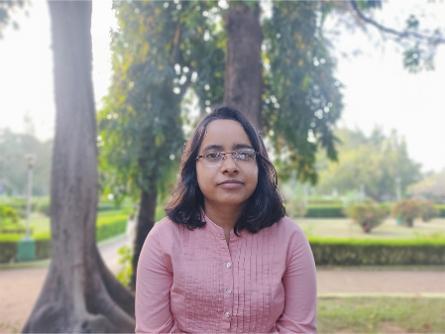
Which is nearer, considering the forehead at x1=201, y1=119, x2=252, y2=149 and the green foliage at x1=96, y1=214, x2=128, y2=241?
the forehead at x1=201, y1=119, x2=252, y2=149

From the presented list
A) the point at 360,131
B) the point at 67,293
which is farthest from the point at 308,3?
the point at 360,131

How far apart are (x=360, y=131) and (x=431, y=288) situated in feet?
151

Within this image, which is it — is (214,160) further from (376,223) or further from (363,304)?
(376,223)

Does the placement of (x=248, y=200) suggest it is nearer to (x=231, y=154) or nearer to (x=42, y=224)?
(x=231, y=154)

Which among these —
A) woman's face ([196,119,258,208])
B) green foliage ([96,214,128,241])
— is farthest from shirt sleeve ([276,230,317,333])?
green foliage ([96,214,128,241])

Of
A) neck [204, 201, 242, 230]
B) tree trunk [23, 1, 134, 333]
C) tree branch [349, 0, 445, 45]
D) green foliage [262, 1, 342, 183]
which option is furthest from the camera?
green foliage [262, 1, 342, 183]

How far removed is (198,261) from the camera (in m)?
1.29

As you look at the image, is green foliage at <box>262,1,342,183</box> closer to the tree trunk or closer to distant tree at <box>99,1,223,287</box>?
distant tree at <box>99,1,223,287</box>

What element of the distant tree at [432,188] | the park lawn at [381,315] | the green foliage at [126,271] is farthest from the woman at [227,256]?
the distant tree at [432,188]

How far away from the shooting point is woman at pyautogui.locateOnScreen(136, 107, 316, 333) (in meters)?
1.26

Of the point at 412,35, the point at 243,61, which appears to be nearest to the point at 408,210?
the point at 412,35

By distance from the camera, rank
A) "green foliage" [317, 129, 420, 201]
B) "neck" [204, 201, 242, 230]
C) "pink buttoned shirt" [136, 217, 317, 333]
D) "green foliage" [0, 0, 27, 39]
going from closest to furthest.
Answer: "pink buttoned shirt" [136, 217, 317, 333], "neck" [204, 201, 242, 230], "green foliage" [0, 0, 27, 39], "green foliage" [317, 129, 420, 201]

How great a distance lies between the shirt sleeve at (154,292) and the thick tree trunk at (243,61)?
9.37 feet

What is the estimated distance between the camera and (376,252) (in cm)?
1198
